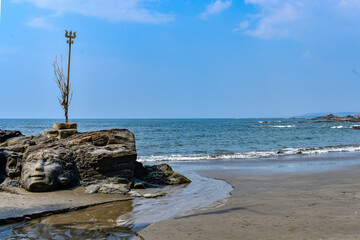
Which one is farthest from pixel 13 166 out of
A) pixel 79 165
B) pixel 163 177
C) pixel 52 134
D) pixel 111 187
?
pixel 163 177

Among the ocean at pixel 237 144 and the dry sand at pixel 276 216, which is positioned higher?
the dry sand at pixel 276 216

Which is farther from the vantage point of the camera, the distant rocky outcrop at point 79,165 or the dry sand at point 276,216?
the distant rocky outcrop at point 79,165

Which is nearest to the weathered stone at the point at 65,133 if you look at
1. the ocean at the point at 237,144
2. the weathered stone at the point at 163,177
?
the weathered stone at the point at 163,177

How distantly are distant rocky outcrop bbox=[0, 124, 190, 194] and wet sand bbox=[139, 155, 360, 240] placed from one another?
123 inches

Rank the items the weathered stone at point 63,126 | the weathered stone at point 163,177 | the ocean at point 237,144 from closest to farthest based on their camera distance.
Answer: the weathered stone at point 163,177
the weathered stone at point 63,126
the ocean at point 237,144

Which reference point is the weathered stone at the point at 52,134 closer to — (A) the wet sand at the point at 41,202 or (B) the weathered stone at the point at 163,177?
(A) the wet sand at the point at 41,202

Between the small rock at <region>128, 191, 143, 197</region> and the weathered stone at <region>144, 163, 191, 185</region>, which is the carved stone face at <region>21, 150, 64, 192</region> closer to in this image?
the small rock at <region>128, 191, 143, 197</region>

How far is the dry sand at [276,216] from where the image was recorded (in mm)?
4770

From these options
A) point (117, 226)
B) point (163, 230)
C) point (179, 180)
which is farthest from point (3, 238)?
point (179, 180)

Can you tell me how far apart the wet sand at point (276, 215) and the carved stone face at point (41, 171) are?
13.9 feet

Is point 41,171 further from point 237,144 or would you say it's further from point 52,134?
point 237,144

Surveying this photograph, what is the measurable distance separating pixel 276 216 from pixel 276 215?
0.07m

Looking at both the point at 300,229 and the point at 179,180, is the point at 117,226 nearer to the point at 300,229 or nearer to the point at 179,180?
the point at 300,229

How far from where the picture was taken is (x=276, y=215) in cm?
580
